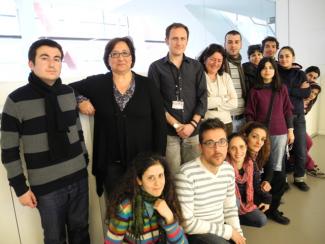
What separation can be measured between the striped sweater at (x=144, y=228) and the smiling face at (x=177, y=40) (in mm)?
1066

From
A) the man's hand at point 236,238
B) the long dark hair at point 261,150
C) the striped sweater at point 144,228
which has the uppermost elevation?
the long dark hair at point 261,150

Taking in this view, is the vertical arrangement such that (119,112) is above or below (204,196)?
above

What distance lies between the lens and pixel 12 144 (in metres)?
1.29

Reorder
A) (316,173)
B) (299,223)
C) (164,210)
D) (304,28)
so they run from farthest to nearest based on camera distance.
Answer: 1. (304,28)
2. (316,173)
3. (299,223)
4. (164,210)

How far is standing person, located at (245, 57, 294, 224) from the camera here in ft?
7.85

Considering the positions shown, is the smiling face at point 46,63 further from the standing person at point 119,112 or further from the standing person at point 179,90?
the standing person at point 179,90

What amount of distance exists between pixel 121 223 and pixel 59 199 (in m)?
0.36

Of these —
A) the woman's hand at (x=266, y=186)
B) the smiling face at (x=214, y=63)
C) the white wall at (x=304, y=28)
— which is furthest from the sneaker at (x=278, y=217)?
the white wall at (x=304, y=28)

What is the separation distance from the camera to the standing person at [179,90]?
74.6 inches

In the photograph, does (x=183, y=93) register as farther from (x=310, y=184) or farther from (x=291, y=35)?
(x=291, y=35)

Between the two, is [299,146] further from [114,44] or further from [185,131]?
[114,44]

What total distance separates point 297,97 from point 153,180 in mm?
2136

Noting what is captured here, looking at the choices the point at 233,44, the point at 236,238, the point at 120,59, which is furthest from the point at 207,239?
the point at 233,44

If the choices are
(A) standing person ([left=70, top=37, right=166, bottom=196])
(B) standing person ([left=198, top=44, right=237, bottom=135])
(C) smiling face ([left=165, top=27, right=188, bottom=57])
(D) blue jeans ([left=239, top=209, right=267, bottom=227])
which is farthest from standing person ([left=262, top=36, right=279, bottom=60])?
(A) standing person ([left=70, top=37, right=166, bottom=196])
